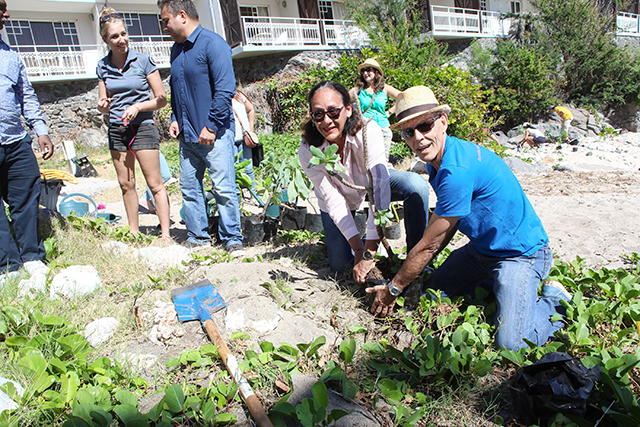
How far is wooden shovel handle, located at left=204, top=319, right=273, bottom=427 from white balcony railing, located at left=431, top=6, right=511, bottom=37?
19.0 m

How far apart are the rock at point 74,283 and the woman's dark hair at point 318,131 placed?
1831 millimetres

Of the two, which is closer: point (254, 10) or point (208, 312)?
point (208, 312)

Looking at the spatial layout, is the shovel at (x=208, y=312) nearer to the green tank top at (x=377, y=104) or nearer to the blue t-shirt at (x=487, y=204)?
the blue t-shirt at (x=487, y=204)

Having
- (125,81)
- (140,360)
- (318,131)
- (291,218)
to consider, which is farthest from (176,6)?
(140,360)

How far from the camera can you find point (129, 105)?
3.70 m

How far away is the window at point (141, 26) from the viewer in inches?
628

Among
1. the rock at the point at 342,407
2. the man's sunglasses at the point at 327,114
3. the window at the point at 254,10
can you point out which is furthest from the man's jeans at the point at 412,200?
the window at the point at 254,10

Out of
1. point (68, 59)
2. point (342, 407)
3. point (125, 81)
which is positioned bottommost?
point (342, 407)

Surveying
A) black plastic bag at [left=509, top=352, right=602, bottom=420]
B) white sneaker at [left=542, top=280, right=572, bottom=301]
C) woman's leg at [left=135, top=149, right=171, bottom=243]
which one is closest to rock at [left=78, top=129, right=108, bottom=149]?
woman's leg at [left=135, top=149, right=171, bottom=243]

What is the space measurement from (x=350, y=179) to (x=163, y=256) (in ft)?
5.66

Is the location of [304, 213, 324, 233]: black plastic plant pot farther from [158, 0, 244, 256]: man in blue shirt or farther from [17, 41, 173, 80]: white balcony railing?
[17, 41, 173, 80]: white balcony railing

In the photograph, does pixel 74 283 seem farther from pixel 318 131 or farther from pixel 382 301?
pixel 382 301

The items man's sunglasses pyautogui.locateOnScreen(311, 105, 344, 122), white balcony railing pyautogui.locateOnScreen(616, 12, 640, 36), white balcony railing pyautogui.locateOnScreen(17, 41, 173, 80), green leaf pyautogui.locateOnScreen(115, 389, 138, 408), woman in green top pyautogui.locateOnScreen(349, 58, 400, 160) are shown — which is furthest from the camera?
white balcony railing pyautogui.locateOnScreen(616, 12, 640, 36)

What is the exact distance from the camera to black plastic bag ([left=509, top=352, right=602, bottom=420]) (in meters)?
1.59
